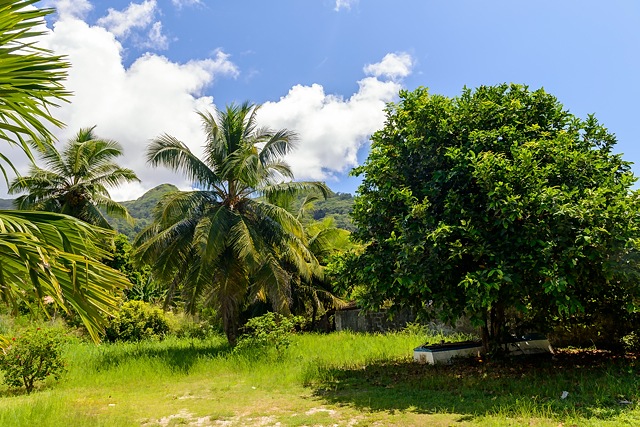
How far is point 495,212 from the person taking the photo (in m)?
7.05

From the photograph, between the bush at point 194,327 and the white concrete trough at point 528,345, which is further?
the bush at point 194,327

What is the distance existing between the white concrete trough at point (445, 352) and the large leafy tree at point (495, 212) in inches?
28.0

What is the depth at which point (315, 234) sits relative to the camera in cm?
2019

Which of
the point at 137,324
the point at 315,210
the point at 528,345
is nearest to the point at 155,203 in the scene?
the point at 315,210

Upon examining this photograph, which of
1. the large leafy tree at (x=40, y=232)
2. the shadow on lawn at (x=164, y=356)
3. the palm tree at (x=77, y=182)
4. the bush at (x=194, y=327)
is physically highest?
the palm tree at (x=77, y=182)

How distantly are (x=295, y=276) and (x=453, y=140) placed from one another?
39.4 feet

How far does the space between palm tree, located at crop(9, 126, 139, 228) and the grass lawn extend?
8.51 m

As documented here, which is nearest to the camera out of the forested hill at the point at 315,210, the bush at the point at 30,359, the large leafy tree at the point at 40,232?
the large leafy tree at the point at 40,232

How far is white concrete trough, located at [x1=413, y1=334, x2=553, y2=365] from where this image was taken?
9211mm

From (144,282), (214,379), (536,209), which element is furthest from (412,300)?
(144,282)

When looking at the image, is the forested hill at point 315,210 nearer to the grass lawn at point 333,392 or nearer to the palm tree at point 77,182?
the grass lawn at point 333,392

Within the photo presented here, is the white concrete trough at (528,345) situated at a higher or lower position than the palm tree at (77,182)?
lower

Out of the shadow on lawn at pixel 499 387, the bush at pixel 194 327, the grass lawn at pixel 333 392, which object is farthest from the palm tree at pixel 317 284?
the shadow on lawn at pixel 499 387

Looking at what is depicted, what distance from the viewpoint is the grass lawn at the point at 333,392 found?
5.73 meters
